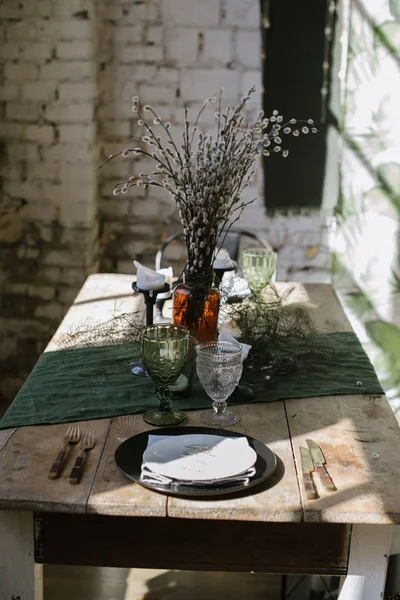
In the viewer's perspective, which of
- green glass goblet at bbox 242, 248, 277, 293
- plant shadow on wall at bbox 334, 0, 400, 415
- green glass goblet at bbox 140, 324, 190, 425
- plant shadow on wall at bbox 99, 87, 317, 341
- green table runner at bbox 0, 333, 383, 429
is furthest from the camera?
plant shadow on wall at bbox 334, 0, 400, 415

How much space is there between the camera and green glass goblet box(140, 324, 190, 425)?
1.84 metres

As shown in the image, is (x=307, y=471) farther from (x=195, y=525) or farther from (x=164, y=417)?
(x=164, y=417)

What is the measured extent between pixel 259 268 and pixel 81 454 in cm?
128

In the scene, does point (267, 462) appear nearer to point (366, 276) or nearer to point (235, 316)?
point (235, 316)

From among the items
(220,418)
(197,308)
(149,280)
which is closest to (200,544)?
(220,418)

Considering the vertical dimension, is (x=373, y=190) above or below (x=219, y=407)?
above

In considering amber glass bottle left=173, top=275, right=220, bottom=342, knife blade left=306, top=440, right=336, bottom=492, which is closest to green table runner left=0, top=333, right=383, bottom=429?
amber glass bottle left=173, top=275, right=220, bottom=342

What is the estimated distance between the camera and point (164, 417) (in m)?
1.89

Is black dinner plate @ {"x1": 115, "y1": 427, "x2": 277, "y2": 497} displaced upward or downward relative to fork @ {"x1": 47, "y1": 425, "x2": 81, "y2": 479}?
upward

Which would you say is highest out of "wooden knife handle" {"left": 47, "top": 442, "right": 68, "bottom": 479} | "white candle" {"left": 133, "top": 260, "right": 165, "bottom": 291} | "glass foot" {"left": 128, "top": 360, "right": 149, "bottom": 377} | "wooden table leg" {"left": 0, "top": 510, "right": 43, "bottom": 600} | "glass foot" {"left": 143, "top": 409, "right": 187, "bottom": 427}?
"white candle" {"left": 133, "top": 260, "right": 165, "bottom": 291}

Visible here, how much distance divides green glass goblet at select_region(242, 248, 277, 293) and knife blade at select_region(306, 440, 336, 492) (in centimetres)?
109

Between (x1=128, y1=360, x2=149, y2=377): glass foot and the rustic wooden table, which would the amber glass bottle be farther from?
the rustic wooden table

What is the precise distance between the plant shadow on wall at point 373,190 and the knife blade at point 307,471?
225 centimetres

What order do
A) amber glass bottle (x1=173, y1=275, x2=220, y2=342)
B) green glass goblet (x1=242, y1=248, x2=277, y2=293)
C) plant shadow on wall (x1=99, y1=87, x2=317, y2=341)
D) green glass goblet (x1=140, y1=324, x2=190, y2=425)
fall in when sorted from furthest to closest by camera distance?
1. green glass goblet (x1=242, y1=248, x2=277, y2=293)
2. amber glass bottle (x1=173, y1=275, x2=220, y2=342)
3. plant shadow on wall (x1=99, y1=87, x2=317, y2=341)
4. green glass goblet (x1=140, y1=324, x2=190, y2=425)
